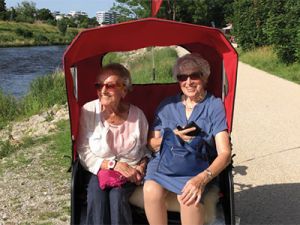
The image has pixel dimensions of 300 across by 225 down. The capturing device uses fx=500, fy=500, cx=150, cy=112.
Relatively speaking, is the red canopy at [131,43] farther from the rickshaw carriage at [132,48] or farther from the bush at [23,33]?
the bush at [23,33]

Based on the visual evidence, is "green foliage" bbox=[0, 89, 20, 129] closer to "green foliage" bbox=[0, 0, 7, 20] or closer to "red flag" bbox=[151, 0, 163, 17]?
"red flag" bbox=[151, 0, 163, 17]

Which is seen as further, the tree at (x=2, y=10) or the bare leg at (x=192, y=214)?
the tree at (x=2, y=10)

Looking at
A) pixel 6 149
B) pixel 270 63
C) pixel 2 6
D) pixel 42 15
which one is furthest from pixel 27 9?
pixel 6 149

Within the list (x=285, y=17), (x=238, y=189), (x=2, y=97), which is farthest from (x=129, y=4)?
(x=238, y=189)

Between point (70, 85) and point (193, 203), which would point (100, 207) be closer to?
point (193, 203)

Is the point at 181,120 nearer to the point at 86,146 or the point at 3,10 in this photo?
the point at 86,146

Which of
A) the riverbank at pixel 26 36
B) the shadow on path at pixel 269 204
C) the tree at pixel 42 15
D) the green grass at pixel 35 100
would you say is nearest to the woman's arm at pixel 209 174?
the shadow on path at pixel 269 204

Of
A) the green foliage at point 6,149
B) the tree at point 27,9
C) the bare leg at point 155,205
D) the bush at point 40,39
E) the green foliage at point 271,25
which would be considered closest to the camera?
the bare leg at point 155,205

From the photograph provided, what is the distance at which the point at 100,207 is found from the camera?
3260 mm

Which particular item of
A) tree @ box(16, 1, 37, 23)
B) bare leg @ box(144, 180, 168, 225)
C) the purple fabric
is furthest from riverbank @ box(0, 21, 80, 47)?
bare leg @ box(144, 180, 168, 225)

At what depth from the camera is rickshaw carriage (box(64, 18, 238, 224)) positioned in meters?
3.39

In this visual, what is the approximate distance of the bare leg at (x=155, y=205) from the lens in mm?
3213

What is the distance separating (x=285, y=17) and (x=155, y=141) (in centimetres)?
1487

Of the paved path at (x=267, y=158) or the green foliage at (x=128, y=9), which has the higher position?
the green foliage at (x=128, y=9)
